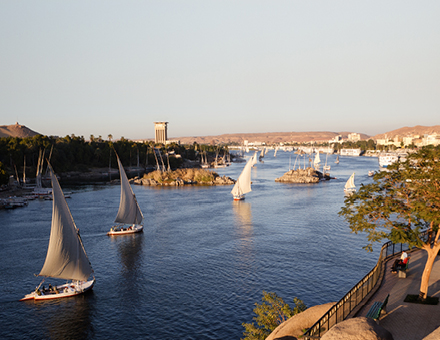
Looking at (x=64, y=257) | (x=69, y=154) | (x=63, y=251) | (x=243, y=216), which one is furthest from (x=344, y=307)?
(x=69, y=154)

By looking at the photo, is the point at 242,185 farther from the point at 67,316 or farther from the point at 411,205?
the point at 411,205

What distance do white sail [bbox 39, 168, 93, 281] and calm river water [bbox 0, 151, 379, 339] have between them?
167cm

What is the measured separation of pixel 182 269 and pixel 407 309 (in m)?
19.1

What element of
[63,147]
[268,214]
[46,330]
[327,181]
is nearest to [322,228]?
[268,214]

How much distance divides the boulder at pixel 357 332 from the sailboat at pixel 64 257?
20.2 metres

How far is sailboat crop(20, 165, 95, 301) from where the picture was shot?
25281mm

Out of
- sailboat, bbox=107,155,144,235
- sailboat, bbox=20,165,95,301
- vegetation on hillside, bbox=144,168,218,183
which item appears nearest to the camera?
sailboat, bbox=20,165,95,301

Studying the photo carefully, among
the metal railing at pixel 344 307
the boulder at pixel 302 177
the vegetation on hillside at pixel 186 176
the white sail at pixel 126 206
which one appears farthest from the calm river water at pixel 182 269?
the vegetation on hillside at pixel 186 176

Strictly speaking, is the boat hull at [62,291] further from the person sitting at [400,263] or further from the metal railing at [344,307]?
the person sitting at [400,263]

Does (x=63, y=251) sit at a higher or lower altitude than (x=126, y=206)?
lower

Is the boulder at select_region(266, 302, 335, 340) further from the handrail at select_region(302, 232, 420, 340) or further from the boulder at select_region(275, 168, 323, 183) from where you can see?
the boulder at select_region(275, 168, 323, 183)

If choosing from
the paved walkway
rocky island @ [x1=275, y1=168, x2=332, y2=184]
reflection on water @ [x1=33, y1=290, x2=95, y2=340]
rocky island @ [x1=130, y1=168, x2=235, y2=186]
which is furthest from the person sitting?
rocky island @ [x1=275, y1=168, x2=332, y2=184]

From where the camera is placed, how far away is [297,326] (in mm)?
12297

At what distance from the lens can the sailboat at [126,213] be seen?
4062 cm
